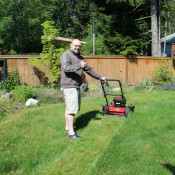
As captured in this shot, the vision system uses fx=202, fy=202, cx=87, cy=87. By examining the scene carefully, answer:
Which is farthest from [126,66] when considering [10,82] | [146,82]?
[10,82]

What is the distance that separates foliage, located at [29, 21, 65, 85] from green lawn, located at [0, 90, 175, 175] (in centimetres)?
330

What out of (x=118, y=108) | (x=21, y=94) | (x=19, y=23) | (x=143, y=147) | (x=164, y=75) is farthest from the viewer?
(x=19, y=23)

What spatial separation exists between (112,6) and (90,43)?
50.8ft

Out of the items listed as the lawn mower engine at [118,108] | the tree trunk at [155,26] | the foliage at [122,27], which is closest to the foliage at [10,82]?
the lawn mower engine at [118,108]

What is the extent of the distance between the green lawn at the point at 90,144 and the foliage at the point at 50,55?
130 inches

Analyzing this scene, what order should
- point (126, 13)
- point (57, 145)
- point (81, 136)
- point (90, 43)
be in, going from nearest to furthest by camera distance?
point (57, 145)
point (81, 136)
point (126, 13)
point (90, 43)

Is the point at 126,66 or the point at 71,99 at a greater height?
the point at 126,66

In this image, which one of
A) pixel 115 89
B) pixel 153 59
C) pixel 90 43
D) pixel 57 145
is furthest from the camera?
pixel 90 43

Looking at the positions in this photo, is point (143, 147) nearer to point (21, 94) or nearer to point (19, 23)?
point (21, 94)

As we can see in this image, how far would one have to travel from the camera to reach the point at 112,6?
37.3 ft

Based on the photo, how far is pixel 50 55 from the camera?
28.1ft

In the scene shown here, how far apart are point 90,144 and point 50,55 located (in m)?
5.72

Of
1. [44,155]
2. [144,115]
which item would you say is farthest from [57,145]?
[144,115]

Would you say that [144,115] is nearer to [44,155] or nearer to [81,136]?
[81,136]
